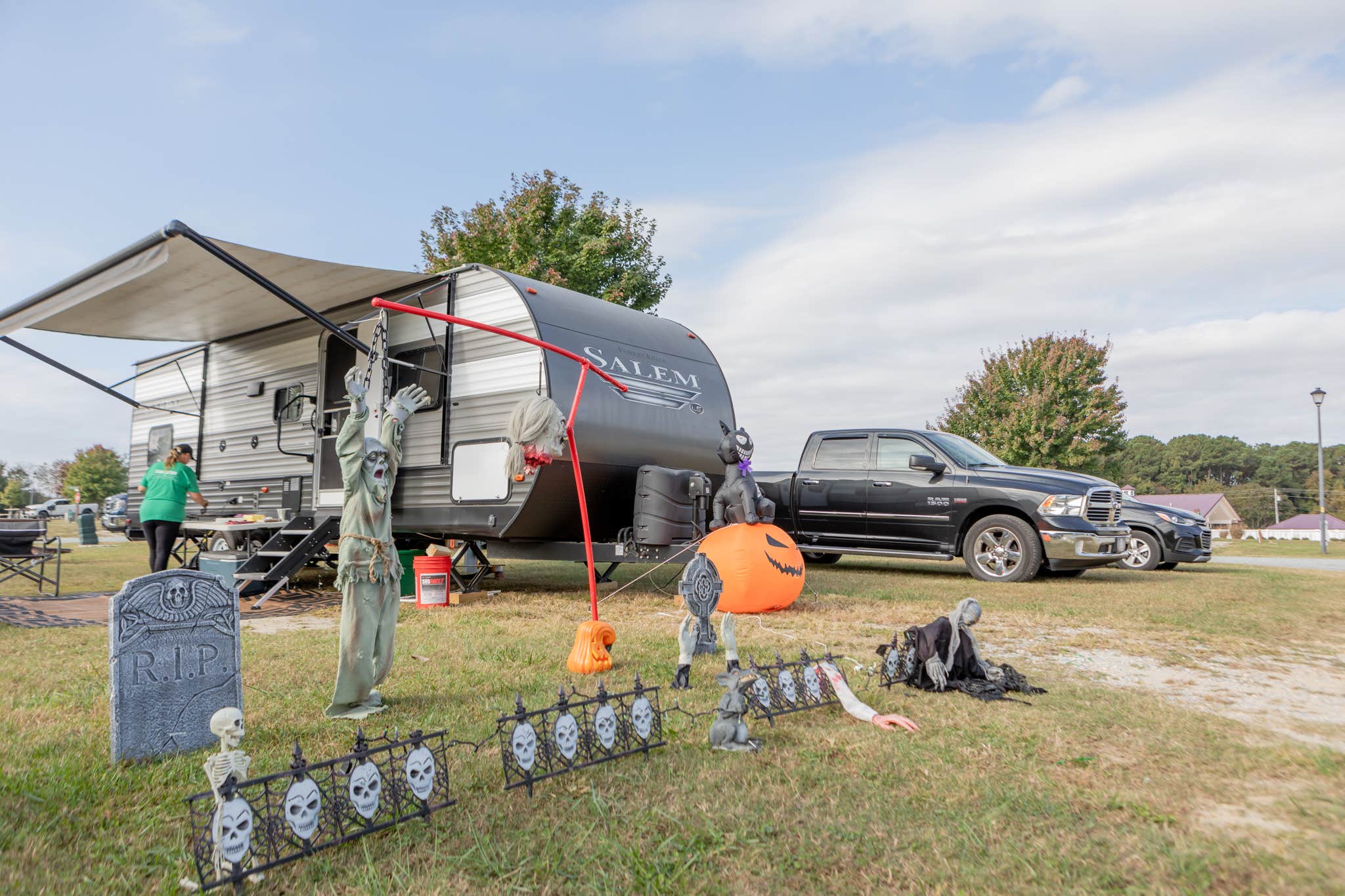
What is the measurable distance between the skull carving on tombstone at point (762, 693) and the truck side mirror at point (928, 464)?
724 centimetres

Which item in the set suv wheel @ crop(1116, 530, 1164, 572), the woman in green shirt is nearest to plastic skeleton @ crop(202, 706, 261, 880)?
the woman in green shirt

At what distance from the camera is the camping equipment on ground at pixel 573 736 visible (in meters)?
2.87

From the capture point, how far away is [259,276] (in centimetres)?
712

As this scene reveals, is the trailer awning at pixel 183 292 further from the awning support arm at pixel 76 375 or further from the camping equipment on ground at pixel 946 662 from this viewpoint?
the camping equipment on ground at pixel 946 662

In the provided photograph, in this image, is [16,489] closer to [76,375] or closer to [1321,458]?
[76,375]

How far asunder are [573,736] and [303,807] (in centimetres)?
97

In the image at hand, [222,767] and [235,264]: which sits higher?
[235,264]

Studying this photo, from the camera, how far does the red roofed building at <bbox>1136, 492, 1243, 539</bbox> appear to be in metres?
47.9

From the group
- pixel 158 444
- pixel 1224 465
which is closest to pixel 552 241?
pixel 158 444

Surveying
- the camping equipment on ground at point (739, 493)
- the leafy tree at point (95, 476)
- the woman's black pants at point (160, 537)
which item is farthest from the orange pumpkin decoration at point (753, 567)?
the leafy tree at point (95, 476)

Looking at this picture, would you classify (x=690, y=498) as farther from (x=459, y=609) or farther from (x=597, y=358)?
(x=459, y=609)

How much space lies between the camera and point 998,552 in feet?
32.9

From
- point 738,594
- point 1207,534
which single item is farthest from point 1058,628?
point 1207,534

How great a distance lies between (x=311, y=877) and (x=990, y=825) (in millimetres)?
2044
